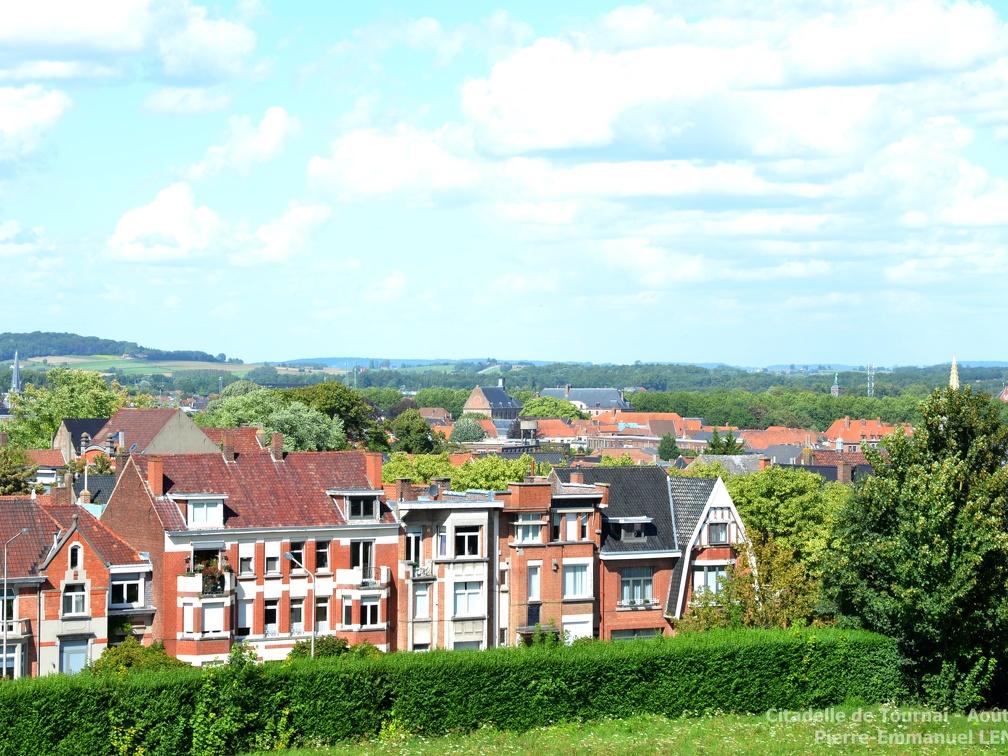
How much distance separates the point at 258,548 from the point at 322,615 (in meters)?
3.95

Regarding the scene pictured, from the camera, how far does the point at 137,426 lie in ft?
381

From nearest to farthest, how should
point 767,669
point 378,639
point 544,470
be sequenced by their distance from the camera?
1. point 767,669
2. point 378,639
3. point 544,470

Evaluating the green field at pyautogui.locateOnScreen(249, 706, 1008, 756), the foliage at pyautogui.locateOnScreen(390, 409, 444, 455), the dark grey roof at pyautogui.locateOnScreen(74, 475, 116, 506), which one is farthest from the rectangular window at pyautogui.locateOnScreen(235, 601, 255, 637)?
the foliage at pyautogui.locateOnScreen(390, 409, 444, 455)

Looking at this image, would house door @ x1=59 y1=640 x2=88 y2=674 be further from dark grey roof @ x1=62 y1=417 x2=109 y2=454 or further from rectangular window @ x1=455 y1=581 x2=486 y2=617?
dark grey roof @ x1=62 y1=417 x2=109 y2=454

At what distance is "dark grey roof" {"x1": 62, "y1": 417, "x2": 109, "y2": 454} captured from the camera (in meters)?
133

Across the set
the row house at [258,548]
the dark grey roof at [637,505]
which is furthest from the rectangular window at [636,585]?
the row house at [258,548]

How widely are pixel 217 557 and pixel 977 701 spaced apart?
30175 mm

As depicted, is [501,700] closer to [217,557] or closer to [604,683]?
[604,683]

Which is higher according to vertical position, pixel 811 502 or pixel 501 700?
pixel 811 502

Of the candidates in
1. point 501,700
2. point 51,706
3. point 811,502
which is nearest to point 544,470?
point 811,502

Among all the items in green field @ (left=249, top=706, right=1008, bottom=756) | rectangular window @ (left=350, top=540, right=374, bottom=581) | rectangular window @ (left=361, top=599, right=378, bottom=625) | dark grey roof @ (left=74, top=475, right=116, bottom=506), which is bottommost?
green field @ (left=249, top=706, right=1008, bottom=756)

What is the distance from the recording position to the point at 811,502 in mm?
76812

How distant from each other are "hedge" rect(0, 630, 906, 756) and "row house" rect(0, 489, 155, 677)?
12773 mm

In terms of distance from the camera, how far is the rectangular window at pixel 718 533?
229 feet
